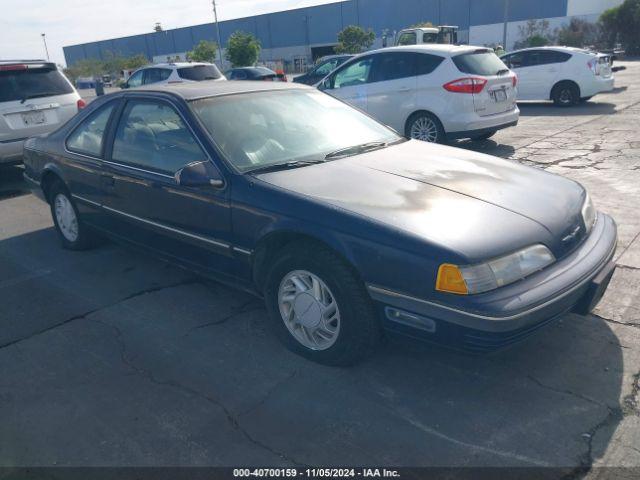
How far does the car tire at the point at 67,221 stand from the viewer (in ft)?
16.5

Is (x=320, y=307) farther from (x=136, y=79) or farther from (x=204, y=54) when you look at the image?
(x=204, y=54)

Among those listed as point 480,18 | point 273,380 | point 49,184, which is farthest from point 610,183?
point 480,18

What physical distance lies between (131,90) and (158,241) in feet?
4.06

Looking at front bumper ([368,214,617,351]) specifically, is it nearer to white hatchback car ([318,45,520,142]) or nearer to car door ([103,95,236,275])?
car door ([103,95,236,275])

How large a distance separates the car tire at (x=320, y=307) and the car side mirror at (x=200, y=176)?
24.7 inches

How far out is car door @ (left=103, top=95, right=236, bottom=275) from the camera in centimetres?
351

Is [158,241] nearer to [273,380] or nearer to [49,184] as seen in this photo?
[273,380]

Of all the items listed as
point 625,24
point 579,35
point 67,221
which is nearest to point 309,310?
point 67,221

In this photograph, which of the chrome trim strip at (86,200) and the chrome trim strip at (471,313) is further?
the chrome trim strip at (86,200)

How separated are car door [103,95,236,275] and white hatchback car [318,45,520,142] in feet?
17.3

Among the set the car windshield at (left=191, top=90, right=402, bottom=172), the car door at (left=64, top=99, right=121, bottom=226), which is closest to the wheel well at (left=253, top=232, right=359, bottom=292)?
the car windshield at (left=191, top=90, right=402, bottom=172)

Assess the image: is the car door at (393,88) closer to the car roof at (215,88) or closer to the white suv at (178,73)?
the car roof at (215,88)

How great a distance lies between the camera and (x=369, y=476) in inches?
93.0

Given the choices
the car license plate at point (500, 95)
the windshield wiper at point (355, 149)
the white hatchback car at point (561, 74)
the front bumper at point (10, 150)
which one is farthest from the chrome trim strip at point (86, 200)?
the white hatchback car at point (561, 74)
